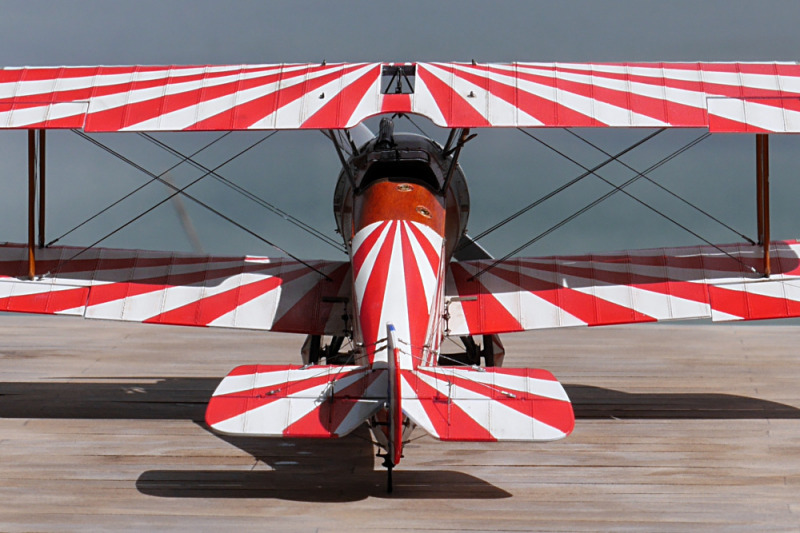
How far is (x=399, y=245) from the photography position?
27.5 ft

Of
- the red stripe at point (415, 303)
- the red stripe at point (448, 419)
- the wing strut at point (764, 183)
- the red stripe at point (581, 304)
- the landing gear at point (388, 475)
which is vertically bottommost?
the landing gear at point (388, 475)

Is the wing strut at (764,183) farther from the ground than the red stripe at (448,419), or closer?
farther from the ground

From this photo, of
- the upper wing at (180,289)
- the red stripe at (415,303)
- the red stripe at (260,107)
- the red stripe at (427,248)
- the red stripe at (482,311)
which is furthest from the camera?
the upper wing at (180,289)

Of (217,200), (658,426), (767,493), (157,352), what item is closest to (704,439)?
(658,426)

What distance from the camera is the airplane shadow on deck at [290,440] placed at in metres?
7.93

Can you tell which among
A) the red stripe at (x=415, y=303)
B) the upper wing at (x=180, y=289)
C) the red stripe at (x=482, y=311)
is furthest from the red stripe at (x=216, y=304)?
the red stripe at (x=415, y=303)

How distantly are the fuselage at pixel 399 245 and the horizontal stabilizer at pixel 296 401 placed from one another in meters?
0.41

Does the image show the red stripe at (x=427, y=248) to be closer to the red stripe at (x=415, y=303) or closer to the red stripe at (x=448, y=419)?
the red stripe at (x=415, y=303)

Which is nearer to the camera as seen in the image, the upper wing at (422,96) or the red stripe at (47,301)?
the upper wing at (422,96)

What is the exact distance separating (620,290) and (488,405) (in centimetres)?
327

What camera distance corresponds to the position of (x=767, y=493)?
26.1 ft

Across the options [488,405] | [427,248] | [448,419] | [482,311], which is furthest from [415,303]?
[482,311]

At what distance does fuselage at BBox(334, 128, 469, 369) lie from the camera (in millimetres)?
7945

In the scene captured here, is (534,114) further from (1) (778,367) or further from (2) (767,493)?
(1) (778,367)
